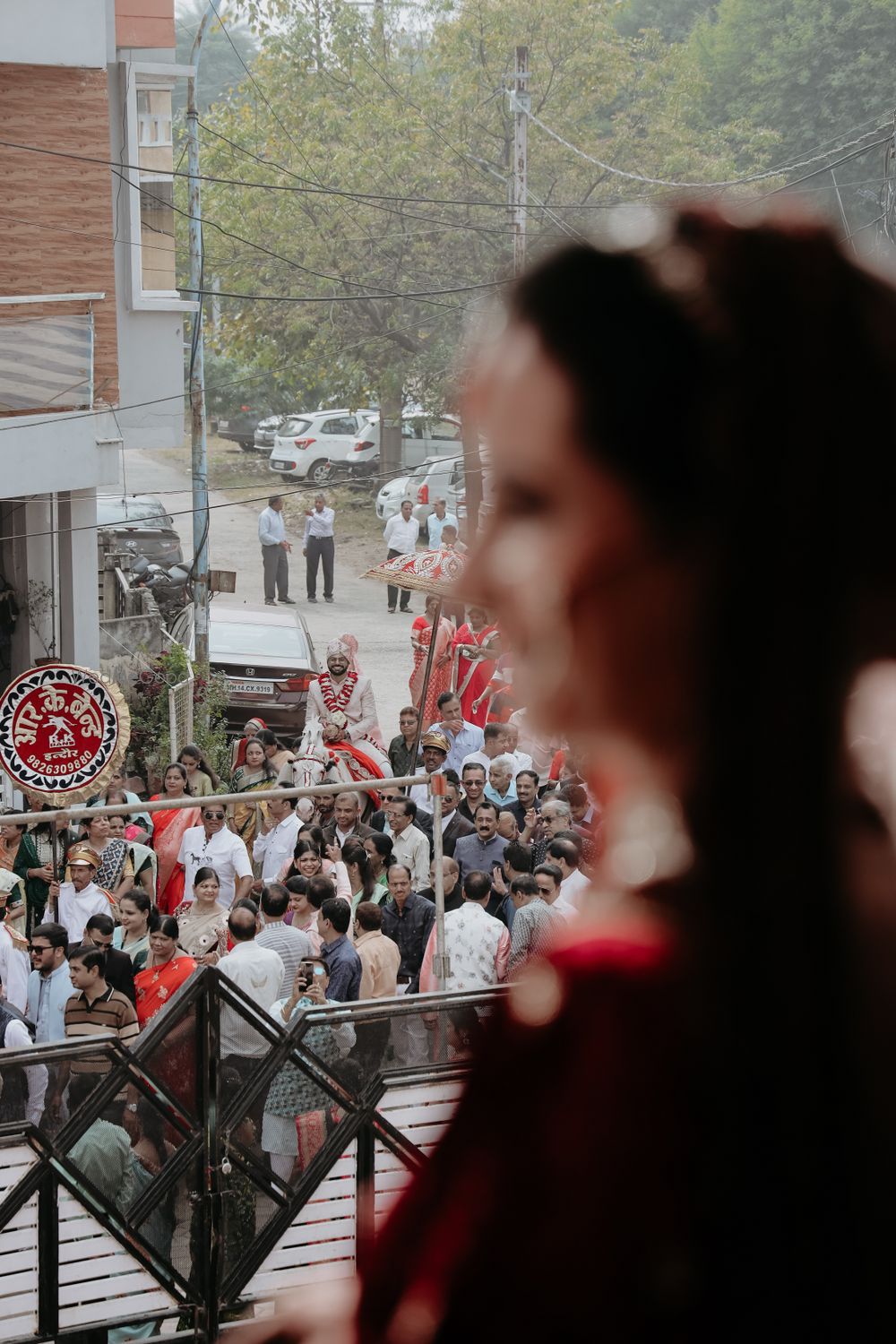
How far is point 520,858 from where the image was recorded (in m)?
9.19

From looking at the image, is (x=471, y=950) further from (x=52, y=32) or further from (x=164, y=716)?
(x=52, y=32)

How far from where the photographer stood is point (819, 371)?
74 cm

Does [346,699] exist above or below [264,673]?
above

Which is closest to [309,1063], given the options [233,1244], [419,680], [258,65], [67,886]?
[233,1244]

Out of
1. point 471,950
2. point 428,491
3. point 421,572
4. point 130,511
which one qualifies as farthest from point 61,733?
point 428,491

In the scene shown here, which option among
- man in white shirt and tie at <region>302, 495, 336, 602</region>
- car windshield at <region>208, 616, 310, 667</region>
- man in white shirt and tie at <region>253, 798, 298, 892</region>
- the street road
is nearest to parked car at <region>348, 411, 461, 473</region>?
the street road

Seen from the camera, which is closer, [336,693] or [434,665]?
[336,693]

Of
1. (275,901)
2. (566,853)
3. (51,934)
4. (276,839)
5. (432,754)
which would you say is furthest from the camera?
(432,754)

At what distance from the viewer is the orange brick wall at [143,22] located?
1552 centimetres

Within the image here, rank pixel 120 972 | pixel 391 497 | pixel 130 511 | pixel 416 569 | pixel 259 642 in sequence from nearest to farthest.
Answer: pixel 120 972 < pixel 416 569 < pixel 259 642 < pixel 130 511 < pixel 391 497

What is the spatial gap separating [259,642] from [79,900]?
958cm

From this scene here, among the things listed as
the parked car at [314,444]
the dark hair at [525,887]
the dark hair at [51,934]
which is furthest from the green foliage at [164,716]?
the parked car at [314,444]

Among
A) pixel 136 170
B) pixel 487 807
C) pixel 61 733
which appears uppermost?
pixel 136 170

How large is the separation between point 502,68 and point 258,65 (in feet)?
17.5
